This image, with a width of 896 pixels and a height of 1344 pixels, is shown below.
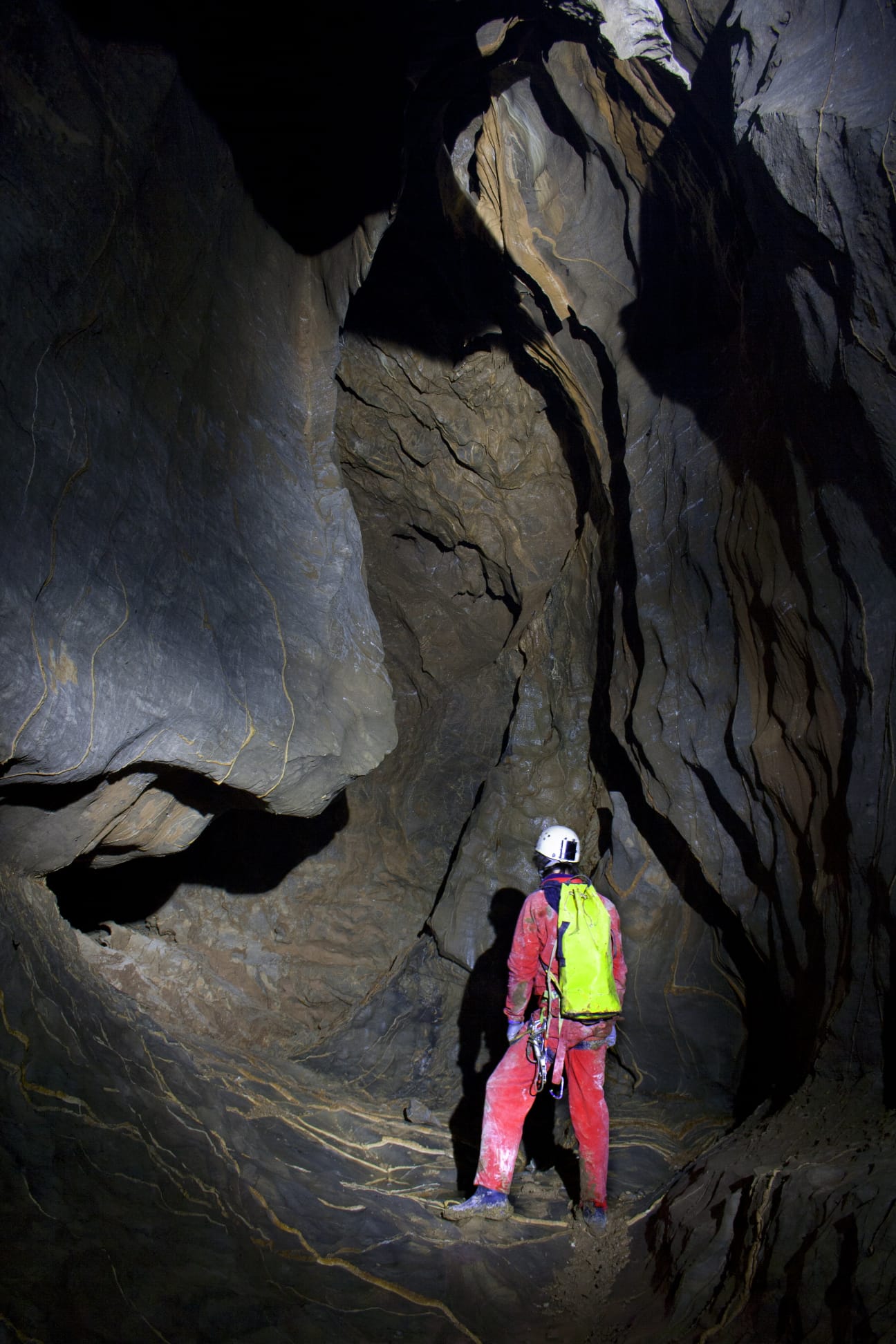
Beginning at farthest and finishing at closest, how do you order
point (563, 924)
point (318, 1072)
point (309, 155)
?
point (318, 1072) < point (309, 155) < point (563, 924)

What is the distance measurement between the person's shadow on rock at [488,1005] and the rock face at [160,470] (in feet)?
6.53

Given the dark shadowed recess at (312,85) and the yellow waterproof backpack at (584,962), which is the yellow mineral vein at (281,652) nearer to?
the yellow waterproof backpack at (584,962)

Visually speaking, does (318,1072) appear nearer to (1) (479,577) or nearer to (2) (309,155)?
(1) (479,577)

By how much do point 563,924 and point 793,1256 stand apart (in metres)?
1.53

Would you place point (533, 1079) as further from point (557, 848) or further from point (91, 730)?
point (91, 730)

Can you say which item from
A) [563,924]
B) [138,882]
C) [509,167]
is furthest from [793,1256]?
[509,167]

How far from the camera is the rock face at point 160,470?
8.54ft

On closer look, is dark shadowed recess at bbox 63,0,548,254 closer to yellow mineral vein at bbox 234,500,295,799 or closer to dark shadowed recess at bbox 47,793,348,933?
yellow mineral vein at bbox 234,500,295,799

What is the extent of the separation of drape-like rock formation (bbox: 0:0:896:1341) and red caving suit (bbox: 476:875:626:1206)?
303 mm

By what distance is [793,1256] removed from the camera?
2.39 m

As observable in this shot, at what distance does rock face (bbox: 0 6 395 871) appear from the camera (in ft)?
8.54

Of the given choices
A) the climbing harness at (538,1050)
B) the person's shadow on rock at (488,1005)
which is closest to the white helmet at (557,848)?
the climbing harness at (538,1050)

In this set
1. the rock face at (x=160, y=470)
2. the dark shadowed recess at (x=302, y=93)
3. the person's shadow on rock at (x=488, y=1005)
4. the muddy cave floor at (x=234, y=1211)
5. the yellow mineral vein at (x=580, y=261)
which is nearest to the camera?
the muddy cave floor at (x=234, y=1211)

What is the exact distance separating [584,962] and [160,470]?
302 cm
